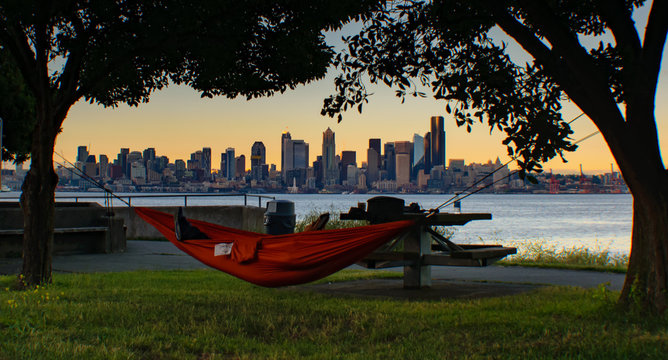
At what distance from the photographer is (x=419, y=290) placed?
798 centimetres

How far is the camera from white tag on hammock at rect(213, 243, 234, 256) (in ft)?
22.7

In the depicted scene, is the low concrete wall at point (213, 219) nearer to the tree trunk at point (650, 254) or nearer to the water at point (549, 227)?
the water at point (549, 227)

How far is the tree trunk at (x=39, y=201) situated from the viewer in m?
7.85

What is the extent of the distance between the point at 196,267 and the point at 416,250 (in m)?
5.00

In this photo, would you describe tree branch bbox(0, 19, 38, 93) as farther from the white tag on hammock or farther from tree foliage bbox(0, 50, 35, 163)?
tree foliage bbox(0, 50, 35, 163)

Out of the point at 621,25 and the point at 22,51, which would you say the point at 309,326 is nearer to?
the point at 621,25

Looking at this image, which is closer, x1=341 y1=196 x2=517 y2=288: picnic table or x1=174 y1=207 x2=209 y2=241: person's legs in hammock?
x1=341 y1=196 x2=517 y2=288: picnic table

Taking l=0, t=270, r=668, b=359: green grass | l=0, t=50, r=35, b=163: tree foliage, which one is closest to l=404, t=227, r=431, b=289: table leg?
l=0, t=270, r=668, b=359: green grass

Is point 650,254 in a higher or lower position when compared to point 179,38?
lower

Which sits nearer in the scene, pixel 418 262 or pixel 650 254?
pixel 650 254

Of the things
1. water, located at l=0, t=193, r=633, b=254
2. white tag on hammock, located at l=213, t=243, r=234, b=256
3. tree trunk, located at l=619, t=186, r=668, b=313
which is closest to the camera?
tree trunk, located at l=619, t=186, r=668, b=313

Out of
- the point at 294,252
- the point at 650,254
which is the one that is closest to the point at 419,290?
the point at 294,252

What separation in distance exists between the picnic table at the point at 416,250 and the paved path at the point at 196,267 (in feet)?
4.88

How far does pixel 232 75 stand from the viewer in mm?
9172
